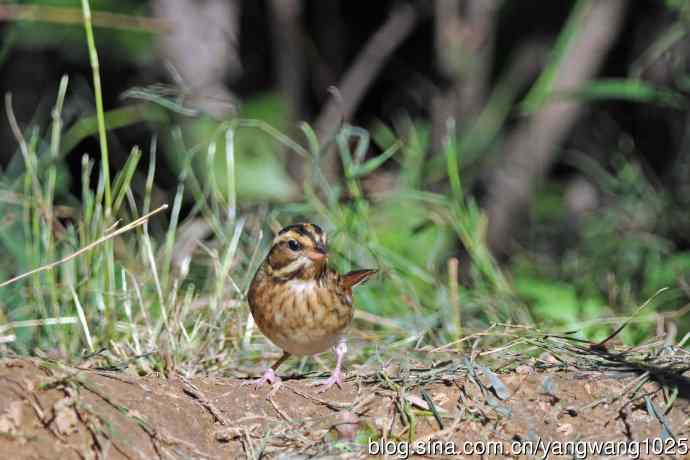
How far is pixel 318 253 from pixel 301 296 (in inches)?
6.7

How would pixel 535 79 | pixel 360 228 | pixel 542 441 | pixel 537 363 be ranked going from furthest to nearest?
pixel 535 79 < pixel 360 228 < pixel 537 363 < pixel 542 441

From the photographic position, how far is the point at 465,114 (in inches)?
292

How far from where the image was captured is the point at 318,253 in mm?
4141

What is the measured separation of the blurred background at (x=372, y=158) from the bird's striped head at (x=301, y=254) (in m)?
0.29

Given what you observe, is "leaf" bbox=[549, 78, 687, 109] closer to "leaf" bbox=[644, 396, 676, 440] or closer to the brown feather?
the brown feather

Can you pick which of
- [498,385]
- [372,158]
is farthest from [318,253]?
[372,158]

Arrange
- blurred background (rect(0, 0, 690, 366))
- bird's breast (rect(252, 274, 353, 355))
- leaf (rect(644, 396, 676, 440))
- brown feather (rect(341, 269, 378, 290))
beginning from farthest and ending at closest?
blurred background (rect(0, 0, 690, 366))
brown feather (rect(341, 269, 378, 290))
bird's breast (rect(252, 274, 353, 355))
leaf (rect(644, 396, 676, 440))

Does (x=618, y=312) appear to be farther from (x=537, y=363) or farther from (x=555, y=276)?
(x=537, y=363)

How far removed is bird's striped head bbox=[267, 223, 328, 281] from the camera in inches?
163

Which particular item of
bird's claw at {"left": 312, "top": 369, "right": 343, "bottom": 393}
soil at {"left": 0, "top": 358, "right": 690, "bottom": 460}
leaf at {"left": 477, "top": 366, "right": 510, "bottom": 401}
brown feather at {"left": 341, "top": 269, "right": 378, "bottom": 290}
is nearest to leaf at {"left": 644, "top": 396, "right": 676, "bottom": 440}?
soil at {"left": 0, "top": 358, "right": 690, "bottom": 460}

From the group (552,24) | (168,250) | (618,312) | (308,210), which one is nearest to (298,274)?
(168,250)

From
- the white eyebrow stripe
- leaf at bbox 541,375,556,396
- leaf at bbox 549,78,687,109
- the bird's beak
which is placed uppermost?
leaf at bbox 549,78,687,109

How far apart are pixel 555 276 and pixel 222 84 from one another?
234 centimetres

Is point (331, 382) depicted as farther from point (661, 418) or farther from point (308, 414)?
point (661, 418)
